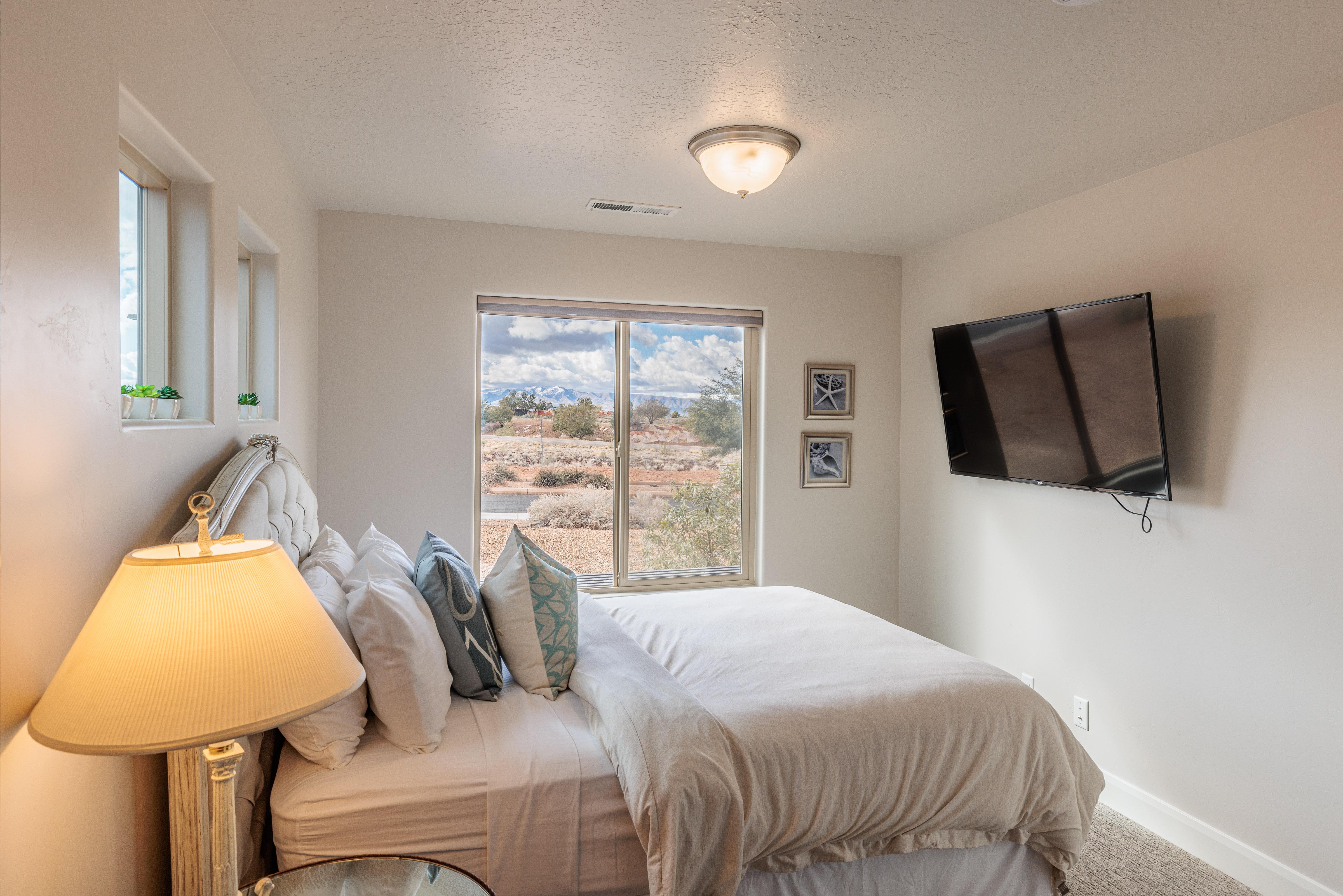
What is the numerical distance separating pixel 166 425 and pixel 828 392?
3.35 meters

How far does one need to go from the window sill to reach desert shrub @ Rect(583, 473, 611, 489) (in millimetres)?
2328

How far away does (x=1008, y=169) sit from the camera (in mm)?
2967

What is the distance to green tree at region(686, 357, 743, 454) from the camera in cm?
432

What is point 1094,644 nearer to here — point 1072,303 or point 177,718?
point 1072,303

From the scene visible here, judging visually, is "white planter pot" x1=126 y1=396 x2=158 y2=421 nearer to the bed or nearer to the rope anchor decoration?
the bed

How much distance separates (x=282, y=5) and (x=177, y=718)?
171cm

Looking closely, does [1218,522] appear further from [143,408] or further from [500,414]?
[143,408]

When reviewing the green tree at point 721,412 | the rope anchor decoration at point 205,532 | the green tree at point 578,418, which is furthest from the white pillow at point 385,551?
the green tree at point 721,412

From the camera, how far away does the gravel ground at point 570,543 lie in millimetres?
4004

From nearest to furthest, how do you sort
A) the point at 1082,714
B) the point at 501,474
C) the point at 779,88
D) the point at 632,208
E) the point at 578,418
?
the point at 779,88
the point at 1082,714
the point at 632,208
the point at 501,474
the point at 578,418

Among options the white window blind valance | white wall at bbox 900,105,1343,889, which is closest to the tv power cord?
white wall at bbox 900,105,1343,889

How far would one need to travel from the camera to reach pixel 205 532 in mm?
1165

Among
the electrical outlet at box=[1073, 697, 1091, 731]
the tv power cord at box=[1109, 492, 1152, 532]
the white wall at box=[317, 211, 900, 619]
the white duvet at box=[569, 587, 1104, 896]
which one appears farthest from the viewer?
the white wall at box=[317, 211, 900, 619]

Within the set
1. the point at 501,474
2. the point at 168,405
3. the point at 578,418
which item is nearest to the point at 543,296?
the point at 578,418
